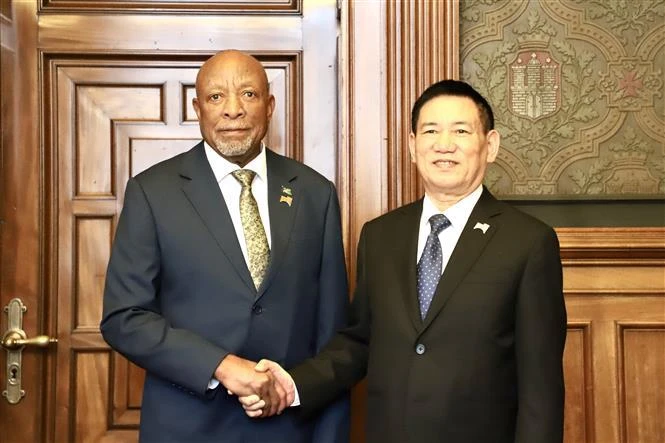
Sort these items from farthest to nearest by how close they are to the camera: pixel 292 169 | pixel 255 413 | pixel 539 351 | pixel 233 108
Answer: pixel 292 169 < pixel 233 108 < pixel 255 413 < pixel 539 351

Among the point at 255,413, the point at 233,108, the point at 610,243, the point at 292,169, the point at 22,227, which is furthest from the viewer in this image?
the point at 22,227

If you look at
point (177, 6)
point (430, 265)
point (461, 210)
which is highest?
point (177, 6)

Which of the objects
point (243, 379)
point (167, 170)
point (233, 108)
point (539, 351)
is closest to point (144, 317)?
point (243, 379)

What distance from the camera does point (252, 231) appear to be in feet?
6.76

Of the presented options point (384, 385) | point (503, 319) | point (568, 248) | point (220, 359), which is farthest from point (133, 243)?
point (568, 248)

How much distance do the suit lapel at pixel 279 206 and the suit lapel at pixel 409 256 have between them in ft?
0.86

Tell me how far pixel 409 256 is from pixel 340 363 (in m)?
0.31

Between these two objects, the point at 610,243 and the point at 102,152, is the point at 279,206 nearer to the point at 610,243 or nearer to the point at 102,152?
the point at 102,152

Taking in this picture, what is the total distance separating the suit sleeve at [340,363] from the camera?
78.5 inches

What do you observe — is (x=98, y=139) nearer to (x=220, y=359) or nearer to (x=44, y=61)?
(x=44, y=61)

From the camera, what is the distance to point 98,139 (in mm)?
2771

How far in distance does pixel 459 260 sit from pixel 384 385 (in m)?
0.32

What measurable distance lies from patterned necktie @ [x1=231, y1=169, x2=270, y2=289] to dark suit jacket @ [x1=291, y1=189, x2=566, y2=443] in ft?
1.00

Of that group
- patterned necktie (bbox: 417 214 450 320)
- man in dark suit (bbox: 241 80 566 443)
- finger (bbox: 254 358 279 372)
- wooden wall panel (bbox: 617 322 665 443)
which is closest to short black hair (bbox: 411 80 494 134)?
man in dark suit (bbox: 241 80 566 443)
